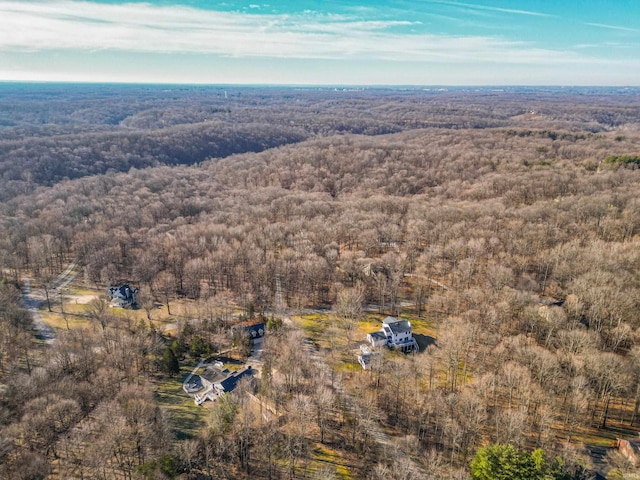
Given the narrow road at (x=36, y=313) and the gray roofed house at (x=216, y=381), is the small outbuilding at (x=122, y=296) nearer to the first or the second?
the narrow road at (x=36, y=313)

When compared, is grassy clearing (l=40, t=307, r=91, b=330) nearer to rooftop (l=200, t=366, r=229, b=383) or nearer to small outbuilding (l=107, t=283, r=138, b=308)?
small outbuilding (l=107, t=283, r=138, b=308)

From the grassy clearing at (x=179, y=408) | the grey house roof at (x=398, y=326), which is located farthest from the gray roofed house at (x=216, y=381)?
the grey house roof at (x=398, y=326)

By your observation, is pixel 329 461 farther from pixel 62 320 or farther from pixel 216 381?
pixel 62 320

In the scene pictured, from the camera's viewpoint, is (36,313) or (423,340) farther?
(36,313)

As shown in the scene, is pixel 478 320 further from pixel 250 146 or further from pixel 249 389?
pixel 250 146

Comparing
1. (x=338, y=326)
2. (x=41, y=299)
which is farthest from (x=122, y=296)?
(x=338, y=326)

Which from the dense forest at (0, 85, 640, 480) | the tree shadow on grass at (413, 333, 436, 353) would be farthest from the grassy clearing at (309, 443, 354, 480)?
the tree shadow on grass at (413, 333, 436, 353)

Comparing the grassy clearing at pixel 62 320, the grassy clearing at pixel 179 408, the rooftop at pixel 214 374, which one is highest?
the rooftop at pixel 214 374
